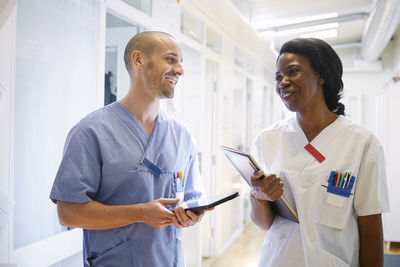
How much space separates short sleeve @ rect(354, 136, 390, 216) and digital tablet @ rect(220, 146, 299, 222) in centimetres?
23

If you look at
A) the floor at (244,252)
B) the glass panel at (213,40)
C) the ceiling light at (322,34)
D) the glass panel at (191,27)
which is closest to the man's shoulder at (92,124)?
the glass panel at (191,27)

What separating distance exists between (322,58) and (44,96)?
1132 millimetres

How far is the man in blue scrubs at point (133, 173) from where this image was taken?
1104 mm

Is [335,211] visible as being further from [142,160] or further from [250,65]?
[250,65]

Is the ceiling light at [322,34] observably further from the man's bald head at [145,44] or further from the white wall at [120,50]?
the man's bald head at [145,44]

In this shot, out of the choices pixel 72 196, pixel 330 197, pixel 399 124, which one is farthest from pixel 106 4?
pixel 399 124

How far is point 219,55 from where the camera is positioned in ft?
12.7

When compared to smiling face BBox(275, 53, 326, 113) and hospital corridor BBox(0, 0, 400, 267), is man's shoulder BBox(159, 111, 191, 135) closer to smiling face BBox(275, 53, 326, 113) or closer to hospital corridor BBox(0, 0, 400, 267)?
hospital corridor BBox(0, 0, 400, 267)

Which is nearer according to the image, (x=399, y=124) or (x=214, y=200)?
(x=214, y=200)

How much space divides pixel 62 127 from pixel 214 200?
0.82 m

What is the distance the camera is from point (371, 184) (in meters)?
1.14

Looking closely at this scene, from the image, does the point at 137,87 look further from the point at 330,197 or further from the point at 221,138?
the point at 221,138

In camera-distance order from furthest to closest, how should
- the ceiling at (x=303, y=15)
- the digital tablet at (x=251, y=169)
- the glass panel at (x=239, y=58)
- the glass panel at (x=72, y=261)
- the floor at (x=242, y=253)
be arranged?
1. the glass panel at (x=239, y=58)
2. the ceiling at (x=303, y=15)
3. the floor at (x=242, y=253)
4. the glass panel at (x=72, y=261)
5. the digital tablet at (x=251, y=169)

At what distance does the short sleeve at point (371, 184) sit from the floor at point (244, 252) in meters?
2.69
